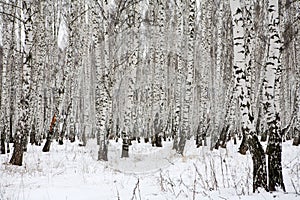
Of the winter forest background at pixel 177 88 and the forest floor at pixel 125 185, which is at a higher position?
the winter forest background at pixel 177 88

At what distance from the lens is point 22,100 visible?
1034 centimetres

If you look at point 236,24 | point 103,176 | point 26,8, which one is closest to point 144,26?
point 26,8

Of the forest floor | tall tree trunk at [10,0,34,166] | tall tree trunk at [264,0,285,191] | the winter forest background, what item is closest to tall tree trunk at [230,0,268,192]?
the winter forest background

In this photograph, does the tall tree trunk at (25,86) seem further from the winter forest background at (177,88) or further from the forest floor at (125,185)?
the forest floor at (125,185)

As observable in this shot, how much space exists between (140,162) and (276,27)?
7966 mm

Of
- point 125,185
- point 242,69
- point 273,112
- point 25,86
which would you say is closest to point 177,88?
point 25,86

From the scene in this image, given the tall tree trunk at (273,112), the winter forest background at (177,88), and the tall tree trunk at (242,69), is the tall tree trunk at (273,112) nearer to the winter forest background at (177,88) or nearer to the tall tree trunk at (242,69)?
the winter forest background at (177,88)

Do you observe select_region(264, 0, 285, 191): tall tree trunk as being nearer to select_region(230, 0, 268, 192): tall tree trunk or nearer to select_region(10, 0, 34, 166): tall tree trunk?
select_region(230, 0, 268, 192): tall tree trunk

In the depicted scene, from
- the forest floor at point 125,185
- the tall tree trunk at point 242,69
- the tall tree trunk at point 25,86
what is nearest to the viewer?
the forest floor at point 125,185

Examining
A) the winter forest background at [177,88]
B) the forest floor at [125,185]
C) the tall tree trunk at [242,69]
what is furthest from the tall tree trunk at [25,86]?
the tall tree trunk at [242,69]

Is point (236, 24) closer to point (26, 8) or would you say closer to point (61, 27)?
point (26, 8)

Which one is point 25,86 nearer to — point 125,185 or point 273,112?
point 125,185

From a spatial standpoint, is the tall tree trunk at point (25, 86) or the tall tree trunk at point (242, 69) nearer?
the tall tree trunk at point (242, 69)

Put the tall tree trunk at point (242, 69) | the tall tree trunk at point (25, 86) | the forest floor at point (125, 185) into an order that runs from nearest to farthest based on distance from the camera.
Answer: the forest floor at point (125, 185)
the tall tree trunk at point (242, 69)
the tall tree trunk at point (25, 86)
